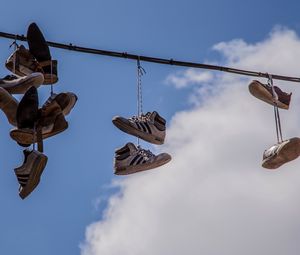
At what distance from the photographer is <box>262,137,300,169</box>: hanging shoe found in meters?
6.39

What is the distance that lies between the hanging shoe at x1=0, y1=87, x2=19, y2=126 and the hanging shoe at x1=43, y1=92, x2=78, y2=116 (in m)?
0.23

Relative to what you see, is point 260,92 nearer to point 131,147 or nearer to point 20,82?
point 131,147

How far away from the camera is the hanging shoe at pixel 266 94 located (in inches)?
262

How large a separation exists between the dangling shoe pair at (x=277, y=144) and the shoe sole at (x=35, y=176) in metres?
1.63

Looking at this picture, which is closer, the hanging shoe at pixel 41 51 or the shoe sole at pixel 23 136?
the shoe sole at pixel 23 136

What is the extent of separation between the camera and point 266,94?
21.9ft

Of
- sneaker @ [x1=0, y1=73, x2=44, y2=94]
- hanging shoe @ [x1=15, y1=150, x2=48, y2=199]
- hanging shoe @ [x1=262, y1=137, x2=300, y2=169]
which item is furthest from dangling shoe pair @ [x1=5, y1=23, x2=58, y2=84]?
hanging shoe @ [x1=262, y1=137, x2=300, y2=169]

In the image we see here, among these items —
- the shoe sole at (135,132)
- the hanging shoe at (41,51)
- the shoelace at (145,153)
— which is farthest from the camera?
the shoelace at (145,153)

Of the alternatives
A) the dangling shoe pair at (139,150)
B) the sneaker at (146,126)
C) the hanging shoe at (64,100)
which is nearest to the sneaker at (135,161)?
the dangling shoe pair at (139,150)

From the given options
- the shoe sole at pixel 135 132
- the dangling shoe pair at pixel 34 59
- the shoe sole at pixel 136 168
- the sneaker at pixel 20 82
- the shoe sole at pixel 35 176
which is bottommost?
the shoe sole at pixel 35 176

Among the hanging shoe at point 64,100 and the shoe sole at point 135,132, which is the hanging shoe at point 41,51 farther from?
the shoe sole at point 135,132

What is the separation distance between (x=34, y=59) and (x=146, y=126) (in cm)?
84

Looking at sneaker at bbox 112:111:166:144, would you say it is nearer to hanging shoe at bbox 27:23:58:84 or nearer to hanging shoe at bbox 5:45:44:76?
hanging shoe at bbox 27:23:58:84

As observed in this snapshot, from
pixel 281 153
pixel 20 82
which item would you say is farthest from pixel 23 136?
pixel 281 153
